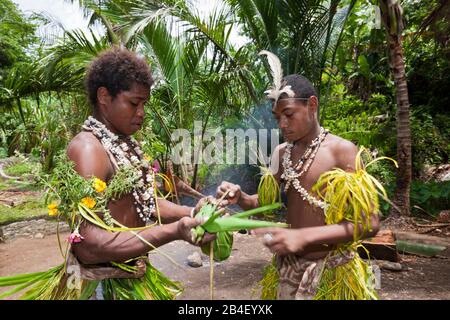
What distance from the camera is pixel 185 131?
7.43 m

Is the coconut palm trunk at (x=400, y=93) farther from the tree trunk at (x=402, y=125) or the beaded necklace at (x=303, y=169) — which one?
the beaded necklace at (x=303, y=169)

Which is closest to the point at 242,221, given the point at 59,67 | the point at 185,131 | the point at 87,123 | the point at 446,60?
the point at 87,123

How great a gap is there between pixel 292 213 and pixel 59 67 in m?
5.22

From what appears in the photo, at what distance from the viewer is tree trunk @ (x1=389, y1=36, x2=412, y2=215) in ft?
20.1

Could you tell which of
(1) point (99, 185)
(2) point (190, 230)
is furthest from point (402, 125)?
(1) point (99, 185)

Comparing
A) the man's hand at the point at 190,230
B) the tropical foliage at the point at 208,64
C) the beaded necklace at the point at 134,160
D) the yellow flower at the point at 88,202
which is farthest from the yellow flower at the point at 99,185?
the tropical foliage at the point at 208,64

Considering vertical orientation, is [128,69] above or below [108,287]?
above

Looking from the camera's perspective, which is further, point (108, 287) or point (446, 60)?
point (446, 60)

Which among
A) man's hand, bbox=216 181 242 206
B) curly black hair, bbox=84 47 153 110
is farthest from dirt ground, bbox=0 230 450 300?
curly black hair, bbox=84 47 153 110

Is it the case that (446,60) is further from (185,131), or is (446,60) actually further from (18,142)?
(18,142)

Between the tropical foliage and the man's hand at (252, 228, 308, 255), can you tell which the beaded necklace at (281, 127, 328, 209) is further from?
the tropical foliage

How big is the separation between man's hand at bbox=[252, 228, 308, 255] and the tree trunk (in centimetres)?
514

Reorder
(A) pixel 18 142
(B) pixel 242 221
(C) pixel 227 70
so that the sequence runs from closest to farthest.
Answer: (B) pixel 242 221, (C) pixel 227 70, (A) pixel 18 142

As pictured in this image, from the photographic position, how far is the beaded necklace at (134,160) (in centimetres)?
177
